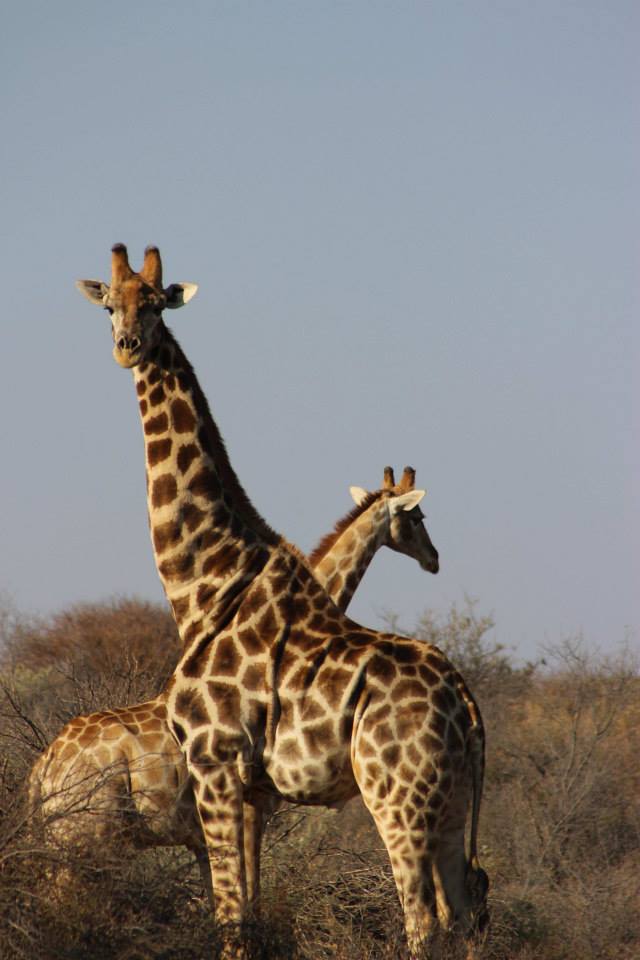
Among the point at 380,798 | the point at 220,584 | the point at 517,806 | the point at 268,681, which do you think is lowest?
the point at 517,806

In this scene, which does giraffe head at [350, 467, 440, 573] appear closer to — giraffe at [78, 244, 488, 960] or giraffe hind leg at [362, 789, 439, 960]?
giraffe at [78, 244, 488, 960]

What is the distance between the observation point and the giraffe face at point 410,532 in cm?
1313

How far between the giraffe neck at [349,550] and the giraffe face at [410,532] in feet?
0.54

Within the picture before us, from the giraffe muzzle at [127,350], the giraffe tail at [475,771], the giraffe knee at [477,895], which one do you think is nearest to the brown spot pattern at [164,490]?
the giraffe muzzle at [127,350]

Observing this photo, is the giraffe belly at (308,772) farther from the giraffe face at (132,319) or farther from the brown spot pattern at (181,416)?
the giraffe face at (132,319)

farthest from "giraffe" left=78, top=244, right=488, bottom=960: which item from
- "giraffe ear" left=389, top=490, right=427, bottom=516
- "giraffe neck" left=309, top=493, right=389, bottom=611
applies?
"giraffe ear" left=389, top=490, right=427, bottom=516

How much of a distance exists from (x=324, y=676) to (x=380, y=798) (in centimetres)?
72

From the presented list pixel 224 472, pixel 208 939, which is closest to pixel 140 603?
pixel 224 472

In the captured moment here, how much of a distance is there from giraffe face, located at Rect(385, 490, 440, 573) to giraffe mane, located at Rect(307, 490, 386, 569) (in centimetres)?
16

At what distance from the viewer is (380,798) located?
26.4ft

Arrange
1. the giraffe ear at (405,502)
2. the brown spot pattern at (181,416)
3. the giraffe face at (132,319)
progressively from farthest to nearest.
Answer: the giraffe ear at (405,502), the brown spot pattern at (181,416), the giraffe face at (132,319)

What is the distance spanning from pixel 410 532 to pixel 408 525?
0.08 meters

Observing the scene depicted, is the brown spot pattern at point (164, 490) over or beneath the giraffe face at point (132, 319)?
beneath

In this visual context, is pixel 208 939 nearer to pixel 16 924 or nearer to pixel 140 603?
pixel 16 924
